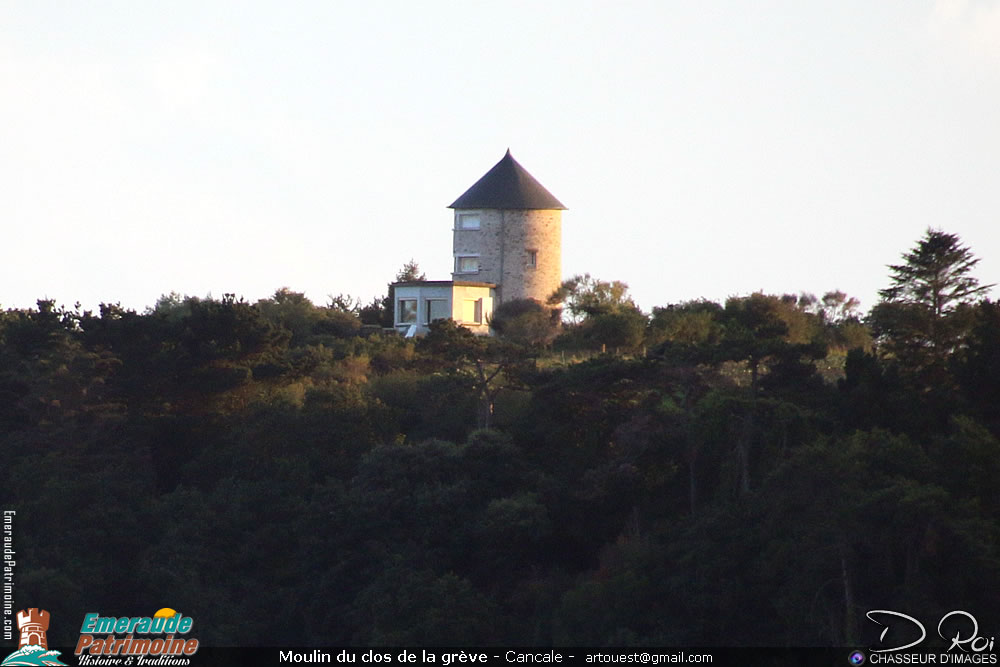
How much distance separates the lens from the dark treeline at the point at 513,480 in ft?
87.9

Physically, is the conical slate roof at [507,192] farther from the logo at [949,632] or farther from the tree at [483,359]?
the logo at [949,632]

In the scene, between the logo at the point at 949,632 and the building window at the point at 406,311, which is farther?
the building window at the point at 406,311

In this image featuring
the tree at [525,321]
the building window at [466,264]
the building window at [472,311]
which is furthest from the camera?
the building window at [466,264]

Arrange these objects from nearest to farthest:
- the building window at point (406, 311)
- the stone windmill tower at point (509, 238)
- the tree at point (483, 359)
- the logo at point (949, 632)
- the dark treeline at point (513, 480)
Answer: the logo at point (949, 632) < the dark treeline at point (513, 480) < the tree at point (483, 359) < the building window at point (406, 311) < the stone windmill tower at point (509, 238)

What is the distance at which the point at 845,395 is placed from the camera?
30500mm

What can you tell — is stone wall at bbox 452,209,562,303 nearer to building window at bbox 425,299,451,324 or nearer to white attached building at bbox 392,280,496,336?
white attached building at bbox 392,280,496,336

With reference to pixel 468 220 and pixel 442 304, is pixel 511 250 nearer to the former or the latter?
pixel 468 220

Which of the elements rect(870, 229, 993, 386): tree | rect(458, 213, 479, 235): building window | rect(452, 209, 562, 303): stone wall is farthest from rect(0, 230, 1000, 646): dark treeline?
rect(458, 213, 479, 235): building window

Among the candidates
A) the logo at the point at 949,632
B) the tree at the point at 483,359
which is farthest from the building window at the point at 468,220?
the logo at the point at 949,632

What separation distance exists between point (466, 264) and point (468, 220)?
1425 millimetres

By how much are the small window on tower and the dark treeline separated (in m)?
10.0

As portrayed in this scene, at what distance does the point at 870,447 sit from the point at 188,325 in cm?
1890

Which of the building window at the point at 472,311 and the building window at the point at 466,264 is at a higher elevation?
the building window at the point at 466,264

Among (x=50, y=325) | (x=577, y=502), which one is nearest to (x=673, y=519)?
(x=577, y=502)
